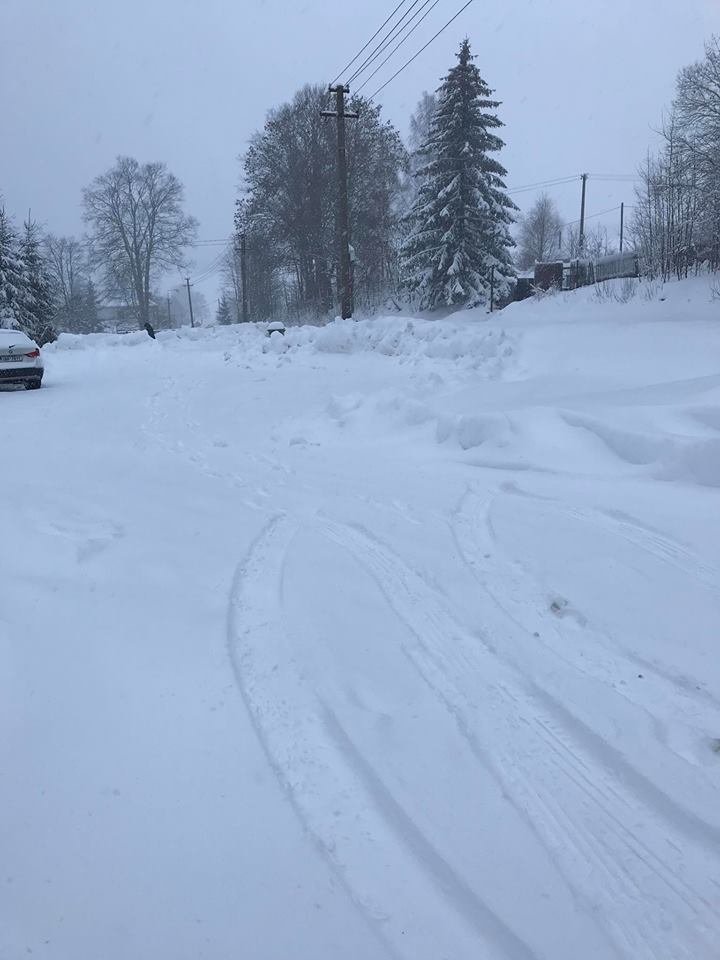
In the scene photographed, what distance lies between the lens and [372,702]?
342cm

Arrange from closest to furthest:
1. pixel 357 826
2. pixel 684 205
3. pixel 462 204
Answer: pixel 357 826 < pixel 684 205 < pixel 462 204

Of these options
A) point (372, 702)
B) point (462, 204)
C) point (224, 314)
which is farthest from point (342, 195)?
point (224, 314)

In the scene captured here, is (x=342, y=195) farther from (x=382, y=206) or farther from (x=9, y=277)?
(x=9, y=277)

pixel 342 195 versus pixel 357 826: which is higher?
pixel 342 195

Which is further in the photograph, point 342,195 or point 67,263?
point 67,263

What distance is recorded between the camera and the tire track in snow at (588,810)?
7.39ft

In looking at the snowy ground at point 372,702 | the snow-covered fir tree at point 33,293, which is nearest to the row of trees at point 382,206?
the snow-covered fir tree at point 33,293

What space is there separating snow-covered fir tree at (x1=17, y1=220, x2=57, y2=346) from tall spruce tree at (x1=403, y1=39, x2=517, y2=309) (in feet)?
78.0

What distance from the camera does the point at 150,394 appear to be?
1311 cm

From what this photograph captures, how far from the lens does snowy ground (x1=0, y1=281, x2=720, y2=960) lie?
2.34m

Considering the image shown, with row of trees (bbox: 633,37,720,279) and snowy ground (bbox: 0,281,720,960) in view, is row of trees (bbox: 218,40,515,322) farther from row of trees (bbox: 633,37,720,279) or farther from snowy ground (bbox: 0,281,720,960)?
snowy ground (bbox: 0,281,720,960)

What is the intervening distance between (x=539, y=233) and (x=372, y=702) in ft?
253

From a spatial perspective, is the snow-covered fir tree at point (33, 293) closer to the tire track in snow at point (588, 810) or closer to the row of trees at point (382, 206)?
the row of trees at point (382, 206)

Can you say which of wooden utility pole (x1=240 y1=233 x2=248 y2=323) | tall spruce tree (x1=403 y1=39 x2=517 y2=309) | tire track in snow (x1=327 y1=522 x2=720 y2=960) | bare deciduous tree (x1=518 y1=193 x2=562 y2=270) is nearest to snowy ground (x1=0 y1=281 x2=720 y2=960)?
tire track in snow (x1=327 y1=522 x2=720 y2=960)
